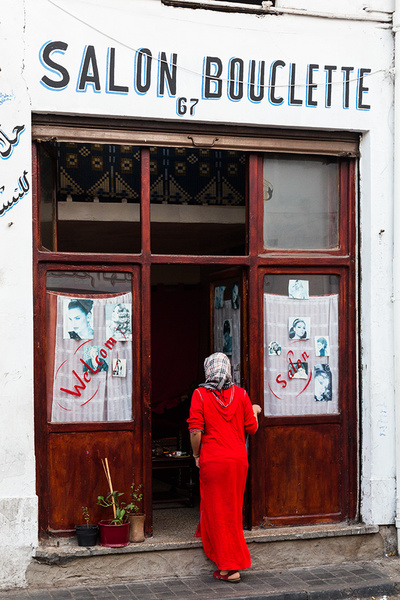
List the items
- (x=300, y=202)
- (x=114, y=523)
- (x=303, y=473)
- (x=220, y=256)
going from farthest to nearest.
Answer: (x=300, y=202)
(x=303, y=473)
(x=220, y=256)
(x=114, y=523)

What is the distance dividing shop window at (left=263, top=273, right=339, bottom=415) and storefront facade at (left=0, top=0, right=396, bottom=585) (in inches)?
0.5

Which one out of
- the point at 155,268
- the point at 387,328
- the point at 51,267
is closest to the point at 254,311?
the point at 387,328

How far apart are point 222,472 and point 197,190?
131 inches

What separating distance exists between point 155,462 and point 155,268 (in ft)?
13.8

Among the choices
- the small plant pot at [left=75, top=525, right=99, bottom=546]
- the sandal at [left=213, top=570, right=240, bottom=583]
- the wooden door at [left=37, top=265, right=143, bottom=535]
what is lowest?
the sandal at [left=213, top=570, right=240, bottom=583]

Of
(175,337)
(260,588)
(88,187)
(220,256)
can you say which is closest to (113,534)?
(260,588)

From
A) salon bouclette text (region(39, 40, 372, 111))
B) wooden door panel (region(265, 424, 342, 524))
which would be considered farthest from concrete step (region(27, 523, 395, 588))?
salon bouclette text (region(39, 40, 372, 111))

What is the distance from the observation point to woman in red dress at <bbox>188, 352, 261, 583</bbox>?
6.23m

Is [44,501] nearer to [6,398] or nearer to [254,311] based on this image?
[6,398]

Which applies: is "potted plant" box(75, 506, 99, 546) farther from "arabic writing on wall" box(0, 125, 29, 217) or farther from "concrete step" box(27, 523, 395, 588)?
"arabic writing on wall" box(0, 125, 29, 217)

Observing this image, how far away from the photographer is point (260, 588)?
618 centimetres

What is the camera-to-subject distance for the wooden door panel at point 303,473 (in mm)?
6969

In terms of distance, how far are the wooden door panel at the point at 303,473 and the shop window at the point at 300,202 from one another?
1728 millimetres

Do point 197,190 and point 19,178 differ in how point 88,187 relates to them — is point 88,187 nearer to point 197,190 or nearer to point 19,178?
point 197,190
